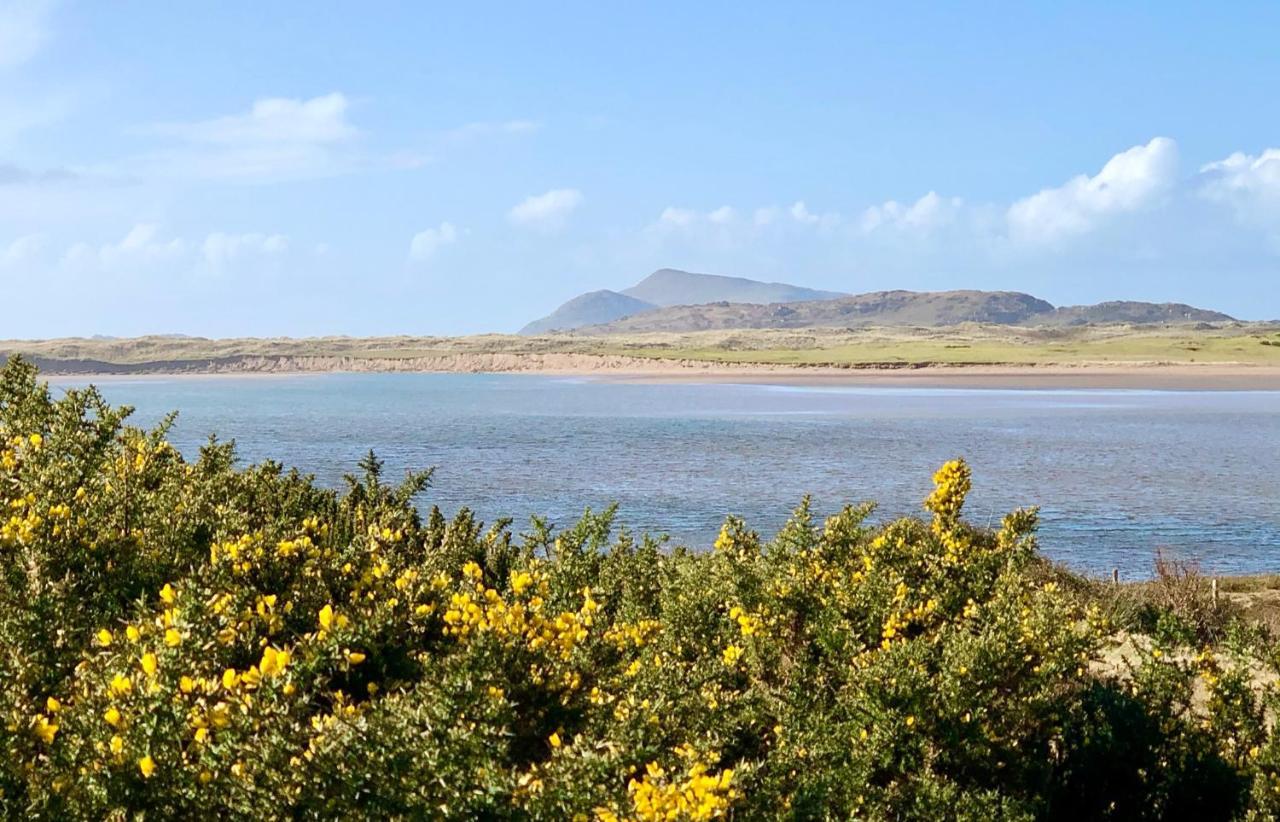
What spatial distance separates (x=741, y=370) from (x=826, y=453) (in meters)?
76.9

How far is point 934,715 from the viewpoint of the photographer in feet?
25.6

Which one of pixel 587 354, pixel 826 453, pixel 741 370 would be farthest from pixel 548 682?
pixel 587 354

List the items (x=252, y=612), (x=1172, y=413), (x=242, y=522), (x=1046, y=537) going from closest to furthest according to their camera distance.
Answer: (x=252, y=612), (x=242, y=522), (x=1046, y=537), (x=1172, y=413)

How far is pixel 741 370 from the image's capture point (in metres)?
127

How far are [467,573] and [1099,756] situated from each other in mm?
5445

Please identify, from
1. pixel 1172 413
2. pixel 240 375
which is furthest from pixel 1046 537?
pixel 240 375

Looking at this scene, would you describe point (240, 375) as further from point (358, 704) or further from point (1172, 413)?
point (358, 704)

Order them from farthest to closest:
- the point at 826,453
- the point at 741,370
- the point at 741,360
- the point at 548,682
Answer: the point at 741,360 → the point at 741,370 → the point at 826,453 → the point at 548,682

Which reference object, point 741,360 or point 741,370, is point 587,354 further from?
point 741,370

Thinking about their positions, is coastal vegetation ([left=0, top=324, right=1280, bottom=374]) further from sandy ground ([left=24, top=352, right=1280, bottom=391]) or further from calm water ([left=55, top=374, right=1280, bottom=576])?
calm water ([left=55, top=374, right=1280, bottom=576])

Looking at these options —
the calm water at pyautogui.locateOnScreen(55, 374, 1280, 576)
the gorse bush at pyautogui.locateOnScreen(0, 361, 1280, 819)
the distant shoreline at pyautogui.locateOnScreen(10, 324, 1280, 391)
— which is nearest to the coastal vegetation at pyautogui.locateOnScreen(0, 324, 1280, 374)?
the distant shoreline at pyautogui.locateOnScreen(10, 324, 1280, 391)

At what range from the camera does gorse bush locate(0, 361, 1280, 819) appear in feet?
16.8

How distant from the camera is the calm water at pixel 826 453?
33625 millimetres

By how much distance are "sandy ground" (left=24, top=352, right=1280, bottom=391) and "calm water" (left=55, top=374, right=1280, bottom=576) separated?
10739mm
